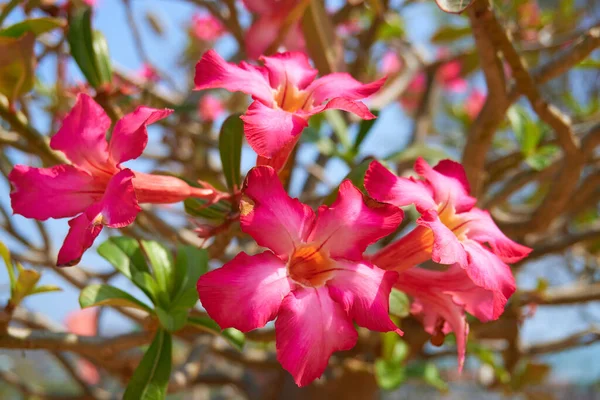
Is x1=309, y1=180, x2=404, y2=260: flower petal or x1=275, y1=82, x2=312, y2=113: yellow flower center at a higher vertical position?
x1=275, y1=82, x2=312, y2=113: yellow flower center

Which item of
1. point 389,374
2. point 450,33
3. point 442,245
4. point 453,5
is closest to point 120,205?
point 442,245

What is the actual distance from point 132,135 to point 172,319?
0.69 ft

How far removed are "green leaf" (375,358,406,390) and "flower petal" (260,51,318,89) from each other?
82cm

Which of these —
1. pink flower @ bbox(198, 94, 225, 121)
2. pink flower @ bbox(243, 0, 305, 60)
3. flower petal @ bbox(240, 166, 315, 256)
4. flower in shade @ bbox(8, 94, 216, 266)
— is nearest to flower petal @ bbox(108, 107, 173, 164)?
flower in shade @ bbox(8, 94, 216, 266)

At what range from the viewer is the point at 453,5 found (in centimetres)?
56

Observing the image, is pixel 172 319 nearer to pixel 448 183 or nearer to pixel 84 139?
pixel 84 139

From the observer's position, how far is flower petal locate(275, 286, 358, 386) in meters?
0.43

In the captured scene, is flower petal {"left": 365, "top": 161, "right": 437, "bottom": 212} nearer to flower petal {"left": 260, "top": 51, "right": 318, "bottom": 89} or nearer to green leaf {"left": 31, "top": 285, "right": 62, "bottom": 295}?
flower petal {"left": 260, "top": 51, "right": 318, "bottom": 89}

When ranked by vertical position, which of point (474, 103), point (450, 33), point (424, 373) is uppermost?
point (450, 33)

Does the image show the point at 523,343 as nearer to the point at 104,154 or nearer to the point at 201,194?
Result: the point at 201,194

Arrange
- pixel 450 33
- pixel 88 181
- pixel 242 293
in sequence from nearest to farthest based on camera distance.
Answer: pixel 242 293, pixel 88 181, pixel 450 33

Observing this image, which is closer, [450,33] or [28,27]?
[28,27]

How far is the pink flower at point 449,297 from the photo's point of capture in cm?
55

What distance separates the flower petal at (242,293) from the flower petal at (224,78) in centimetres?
17
